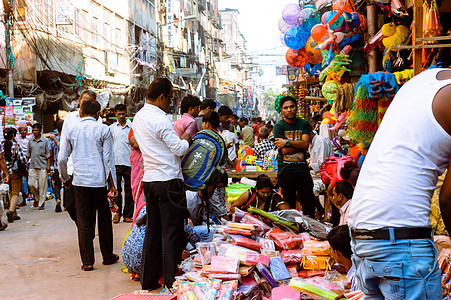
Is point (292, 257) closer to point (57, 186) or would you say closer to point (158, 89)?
point (158, 89)

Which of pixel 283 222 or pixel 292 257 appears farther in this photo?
pixel 283 222

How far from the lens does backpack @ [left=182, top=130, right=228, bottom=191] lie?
5535 mm

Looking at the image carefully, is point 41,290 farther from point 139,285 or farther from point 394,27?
point 394,27

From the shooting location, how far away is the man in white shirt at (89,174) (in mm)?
6449

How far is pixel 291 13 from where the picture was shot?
31.0ft

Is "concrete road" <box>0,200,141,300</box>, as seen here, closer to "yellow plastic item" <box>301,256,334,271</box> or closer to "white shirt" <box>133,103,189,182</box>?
"white shirt" <box>133,103,189,182</box>

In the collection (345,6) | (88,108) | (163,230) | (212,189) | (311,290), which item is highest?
(345,6)

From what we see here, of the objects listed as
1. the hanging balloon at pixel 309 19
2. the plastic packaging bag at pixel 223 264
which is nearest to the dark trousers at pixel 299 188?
the plastic packaging bag at pixel 223 264

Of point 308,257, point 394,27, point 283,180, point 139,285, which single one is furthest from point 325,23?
point 139,285

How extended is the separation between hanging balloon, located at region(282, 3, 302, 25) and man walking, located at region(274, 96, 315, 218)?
2712 millimetres

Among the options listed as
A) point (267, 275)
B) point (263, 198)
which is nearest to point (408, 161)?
point (267, 275)

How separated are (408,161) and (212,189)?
402 cm

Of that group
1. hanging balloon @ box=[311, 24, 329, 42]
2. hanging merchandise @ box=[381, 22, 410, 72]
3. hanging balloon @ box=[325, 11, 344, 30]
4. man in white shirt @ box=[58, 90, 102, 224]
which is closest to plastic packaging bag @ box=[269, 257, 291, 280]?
hanging merchandise @ box=[381, 22, 410, 72]

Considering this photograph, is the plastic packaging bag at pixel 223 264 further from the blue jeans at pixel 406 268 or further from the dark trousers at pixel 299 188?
the blue jeans at pixel 406 268
